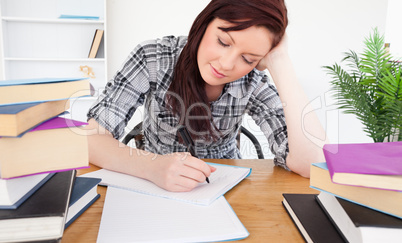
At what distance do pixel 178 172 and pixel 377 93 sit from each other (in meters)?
0.50

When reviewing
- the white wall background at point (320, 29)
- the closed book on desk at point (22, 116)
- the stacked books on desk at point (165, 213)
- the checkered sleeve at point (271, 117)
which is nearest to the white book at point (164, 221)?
the stacked books on desk at point (165, 213)

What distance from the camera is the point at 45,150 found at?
44 centimetres

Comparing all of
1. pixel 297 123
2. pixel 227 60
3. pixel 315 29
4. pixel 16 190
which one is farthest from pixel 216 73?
pixel 315 29

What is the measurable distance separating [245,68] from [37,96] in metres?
0.68

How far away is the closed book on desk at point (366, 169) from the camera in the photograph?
0.42 metres

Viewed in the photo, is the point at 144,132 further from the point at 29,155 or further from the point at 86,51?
the point at 86,51

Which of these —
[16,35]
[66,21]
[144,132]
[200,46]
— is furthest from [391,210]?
[16,35]

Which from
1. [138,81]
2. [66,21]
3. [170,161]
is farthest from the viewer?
[66,21]

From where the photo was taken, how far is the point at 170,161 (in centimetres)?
77

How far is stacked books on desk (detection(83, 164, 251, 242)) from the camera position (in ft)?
1.63

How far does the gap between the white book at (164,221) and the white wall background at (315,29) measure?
8.70ft

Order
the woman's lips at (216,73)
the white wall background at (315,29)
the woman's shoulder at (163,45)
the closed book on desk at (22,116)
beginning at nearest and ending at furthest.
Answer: the closed book on desk at (22,116), the woman's lips at (216,73), the woman's shoulder at (163,45), the white wall background at (315,29)

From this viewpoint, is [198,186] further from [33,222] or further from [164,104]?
[164,104]

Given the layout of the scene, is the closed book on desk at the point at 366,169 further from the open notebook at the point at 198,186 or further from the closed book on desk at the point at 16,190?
the closed book on desk at the point at 16,190
